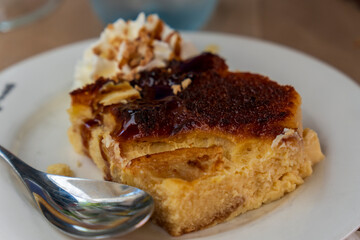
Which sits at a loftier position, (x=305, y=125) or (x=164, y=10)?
(x=164, y=10)

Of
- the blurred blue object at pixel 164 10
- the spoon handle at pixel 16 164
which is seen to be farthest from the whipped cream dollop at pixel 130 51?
the spoon handle at pixel 16 164

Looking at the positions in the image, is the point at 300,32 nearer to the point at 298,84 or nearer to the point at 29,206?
the point at 298,84

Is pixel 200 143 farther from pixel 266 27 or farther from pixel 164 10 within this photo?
pixel 266 27

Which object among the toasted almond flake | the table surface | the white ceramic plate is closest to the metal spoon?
the white ceramic plate

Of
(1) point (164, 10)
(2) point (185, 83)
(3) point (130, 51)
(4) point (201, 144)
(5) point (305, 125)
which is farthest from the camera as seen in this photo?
(1) point (164, 10)

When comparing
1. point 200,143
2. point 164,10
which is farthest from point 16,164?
point 164,10

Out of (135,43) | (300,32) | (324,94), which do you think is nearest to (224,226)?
(324,94)

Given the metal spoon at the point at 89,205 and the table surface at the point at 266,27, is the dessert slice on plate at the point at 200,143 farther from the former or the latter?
the table surface at the point at 266,27
